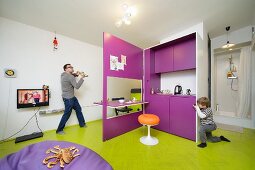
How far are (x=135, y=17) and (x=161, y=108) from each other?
215 cm

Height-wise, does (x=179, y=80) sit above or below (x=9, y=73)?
below

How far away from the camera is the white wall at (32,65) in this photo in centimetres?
226

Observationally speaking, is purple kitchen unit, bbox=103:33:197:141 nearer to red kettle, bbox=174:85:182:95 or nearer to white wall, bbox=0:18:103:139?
red kettle, bbox=174:85:182:95

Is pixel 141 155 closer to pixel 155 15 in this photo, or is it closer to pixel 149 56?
pixel 149 56

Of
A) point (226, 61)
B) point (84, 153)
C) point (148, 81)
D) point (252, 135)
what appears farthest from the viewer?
point (226, 61)

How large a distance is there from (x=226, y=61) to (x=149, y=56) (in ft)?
8.93

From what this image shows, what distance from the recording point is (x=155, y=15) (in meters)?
2.21

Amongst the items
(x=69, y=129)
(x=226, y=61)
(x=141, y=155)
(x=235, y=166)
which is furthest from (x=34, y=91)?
(x=226, y=61)

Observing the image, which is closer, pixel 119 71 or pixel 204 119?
pixel 204 119

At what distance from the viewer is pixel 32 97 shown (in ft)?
8.18

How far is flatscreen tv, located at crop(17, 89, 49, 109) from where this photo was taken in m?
2.35

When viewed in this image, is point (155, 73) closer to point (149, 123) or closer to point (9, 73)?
point (149, 123)

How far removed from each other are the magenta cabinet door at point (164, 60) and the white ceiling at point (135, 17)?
0.49 meters

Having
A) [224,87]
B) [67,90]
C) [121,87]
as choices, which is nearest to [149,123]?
[121,87]
